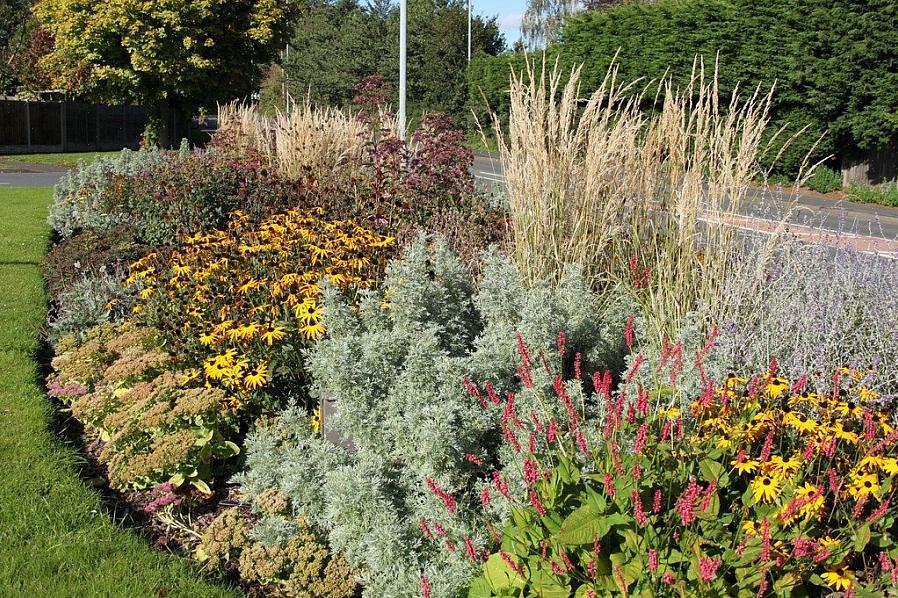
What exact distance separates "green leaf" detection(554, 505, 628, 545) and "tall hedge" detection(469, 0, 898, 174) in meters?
15.3

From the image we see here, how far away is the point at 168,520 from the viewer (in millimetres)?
4059

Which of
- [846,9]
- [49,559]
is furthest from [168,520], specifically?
[846,9]

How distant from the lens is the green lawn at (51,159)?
85.8ft

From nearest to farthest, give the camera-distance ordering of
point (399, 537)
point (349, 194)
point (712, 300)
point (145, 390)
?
1. point (399, 537)
2. point (145, 390)
3. point (712, 300)
4. point (349, 194)

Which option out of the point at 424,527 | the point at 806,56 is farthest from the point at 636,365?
the point at 806,56

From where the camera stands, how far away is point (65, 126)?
3219 centimetres

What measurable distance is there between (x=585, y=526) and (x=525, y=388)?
98 cm

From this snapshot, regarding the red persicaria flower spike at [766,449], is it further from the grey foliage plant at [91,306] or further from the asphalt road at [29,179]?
the asphalt road at [29,179]

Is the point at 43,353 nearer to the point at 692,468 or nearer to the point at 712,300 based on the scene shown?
the point at 712,300

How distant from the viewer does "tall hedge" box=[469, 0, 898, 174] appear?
17641 mm

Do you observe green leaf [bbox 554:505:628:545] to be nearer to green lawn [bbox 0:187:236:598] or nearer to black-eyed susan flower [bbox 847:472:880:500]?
black-eyed susan flower [bbox 847:472:880:500]

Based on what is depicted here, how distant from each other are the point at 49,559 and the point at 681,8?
2039 cm

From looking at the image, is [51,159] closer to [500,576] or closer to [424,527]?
[424,527]

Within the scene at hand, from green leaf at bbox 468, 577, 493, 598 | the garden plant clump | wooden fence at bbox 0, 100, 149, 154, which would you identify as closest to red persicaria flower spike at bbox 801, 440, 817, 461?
the garden plant clump
